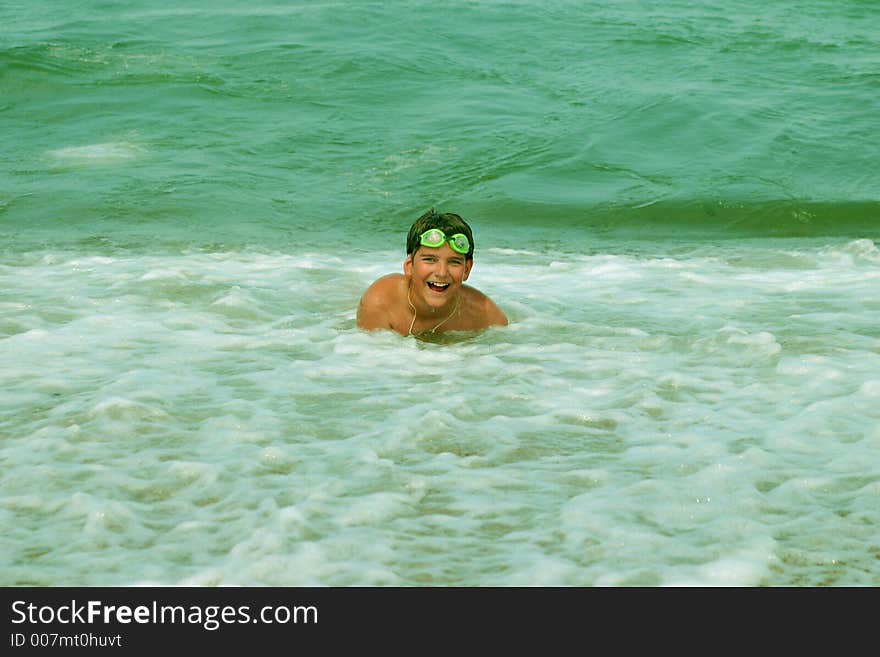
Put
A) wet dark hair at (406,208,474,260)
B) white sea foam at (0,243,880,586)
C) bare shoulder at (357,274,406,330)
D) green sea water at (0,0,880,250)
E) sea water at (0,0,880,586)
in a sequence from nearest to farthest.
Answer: white sea foam at (0,243,880,586), sea water at (0,0,880,586), wet dark hair at (406,208,474,260), bare shoulder at (357,274,406,330), green sea water at (0,0,880,250)

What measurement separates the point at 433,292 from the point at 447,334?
11.1 inches

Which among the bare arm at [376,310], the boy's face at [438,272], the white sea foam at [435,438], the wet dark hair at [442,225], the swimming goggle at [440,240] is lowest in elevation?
the white sea foam at [435,438]

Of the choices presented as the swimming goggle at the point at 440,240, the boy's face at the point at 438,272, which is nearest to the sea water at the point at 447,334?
the boy's face at the point at 438,272

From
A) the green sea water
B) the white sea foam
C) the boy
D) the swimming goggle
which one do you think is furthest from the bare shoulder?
the green sea water

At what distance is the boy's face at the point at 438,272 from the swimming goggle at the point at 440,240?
0.07 ft

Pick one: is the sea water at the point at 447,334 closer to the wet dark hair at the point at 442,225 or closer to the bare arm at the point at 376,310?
the bare arm at the point at 376,310

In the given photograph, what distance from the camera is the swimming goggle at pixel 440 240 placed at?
6555mm

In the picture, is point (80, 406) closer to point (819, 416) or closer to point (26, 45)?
point (819, 416)

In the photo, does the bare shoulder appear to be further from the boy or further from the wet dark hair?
the wet dark hair

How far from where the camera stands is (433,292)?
261 inches

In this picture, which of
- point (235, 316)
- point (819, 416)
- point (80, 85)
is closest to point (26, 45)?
point (80, 85)

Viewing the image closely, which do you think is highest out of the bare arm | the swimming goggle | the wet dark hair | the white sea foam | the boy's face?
the wet dark hair

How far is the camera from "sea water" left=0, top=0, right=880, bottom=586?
4.20m

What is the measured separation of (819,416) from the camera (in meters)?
5.32
